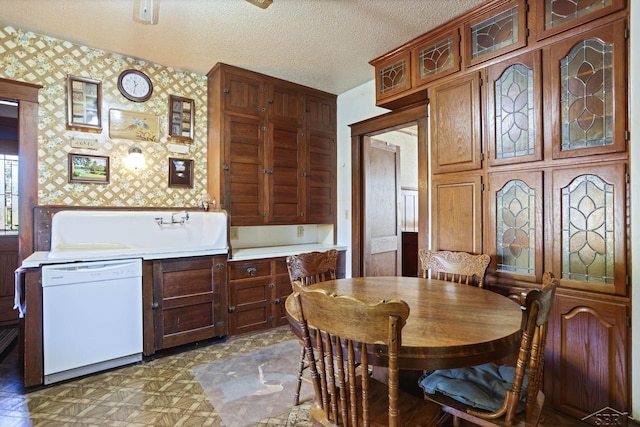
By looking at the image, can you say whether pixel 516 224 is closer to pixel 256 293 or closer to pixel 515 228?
pixel 515 228

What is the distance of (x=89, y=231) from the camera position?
2.72 m

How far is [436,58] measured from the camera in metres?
2.55

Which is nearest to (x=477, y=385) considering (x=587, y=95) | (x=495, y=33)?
(x=587, y=95)

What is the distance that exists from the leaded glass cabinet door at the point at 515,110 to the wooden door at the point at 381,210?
169cm

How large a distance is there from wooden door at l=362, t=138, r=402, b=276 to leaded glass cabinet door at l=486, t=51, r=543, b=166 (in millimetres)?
1695

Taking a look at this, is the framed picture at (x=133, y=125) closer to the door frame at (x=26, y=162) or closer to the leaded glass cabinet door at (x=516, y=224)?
the door frame at (x=26, y=162)

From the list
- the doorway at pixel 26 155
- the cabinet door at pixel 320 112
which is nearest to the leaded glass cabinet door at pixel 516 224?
the cabinet door at pixel 320 112

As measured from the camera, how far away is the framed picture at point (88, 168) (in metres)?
2.76

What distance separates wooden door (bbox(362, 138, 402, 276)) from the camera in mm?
3791

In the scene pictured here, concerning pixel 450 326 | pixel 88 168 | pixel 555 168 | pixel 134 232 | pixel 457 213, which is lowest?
pixel 450 326

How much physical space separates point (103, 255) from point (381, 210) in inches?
114

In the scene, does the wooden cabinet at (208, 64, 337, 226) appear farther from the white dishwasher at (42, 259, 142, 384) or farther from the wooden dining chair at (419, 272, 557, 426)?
the wooden dining chair at (419, 272, 557, 426)

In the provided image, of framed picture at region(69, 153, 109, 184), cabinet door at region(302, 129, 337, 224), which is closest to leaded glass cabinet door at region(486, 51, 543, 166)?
cabinet door at region(302, 129, 337, 224)

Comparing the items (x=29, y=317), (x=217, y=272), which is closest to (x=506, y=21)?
(x=217, y=272)
